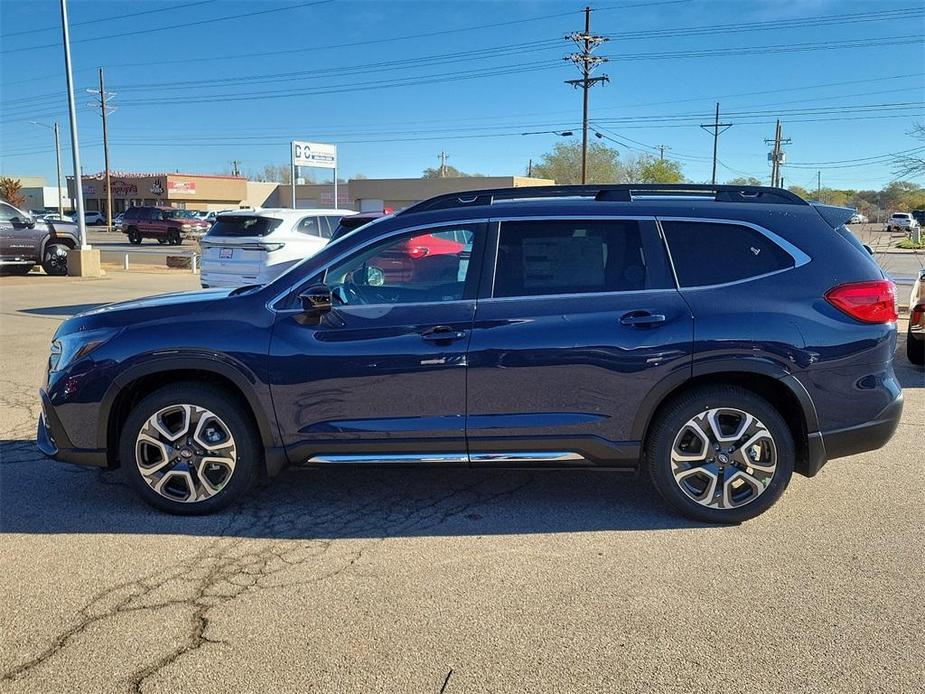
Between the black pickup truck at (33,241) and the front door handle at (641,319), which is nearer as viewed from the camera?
the front door handle at (641,319)

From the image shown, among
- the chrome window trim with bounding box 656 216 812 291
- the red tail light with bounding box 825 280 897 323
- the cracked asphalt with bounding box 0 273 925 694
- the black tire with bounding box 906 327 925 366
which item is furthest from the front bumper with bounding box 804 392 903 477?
the black tire with bounding box 906 327 925 366

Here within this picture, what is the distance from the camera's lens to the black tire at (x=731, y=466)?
4.29 m

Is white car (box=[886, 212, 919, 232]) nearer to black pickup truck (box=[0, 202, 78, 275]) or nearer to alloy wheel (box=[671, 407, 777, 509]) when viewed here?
black pickup truck (box=[0, 202, 78, 275])

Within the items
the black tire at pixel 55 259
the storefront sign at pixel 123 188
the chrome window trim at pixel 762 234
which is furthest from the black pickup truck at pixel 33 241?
the storefront sign at pixel 123 188

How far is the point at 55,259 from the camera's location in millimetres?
20609

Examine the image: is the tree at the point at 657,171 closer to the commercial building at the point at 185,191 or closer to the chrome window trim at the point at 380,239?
the commercial building at the point at 185,191

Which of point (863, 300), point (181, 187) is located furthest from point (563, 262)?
point (181, 187)

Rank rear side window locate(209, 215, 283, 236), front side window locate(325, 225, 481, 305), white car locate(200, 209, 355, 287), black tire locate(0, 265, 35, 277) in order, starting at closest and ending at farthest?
front side window locate(325, 225, 481, 305), white car locate(200, 209, 355, 287), rear side window locate(209, 215, 283, 236), black tire locate(0, 265, 35, 277)

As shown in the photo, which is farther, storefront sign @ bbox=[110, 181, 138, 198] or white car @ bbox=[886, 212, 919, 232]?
storefront sign @ bbox=[110, 181, 138, 198]

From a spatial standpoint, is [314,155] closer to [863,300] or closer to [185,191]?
[863,300]

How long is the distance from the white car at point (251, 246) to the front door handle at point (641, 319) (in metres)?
8.30

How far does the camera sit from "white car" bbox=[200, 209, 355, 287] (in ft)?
39.0

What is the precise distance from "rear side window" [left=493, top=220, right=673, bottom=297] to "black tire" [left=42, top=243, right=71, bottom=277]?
772 inches

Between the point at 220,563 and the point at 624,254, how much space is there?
8.95 ft
